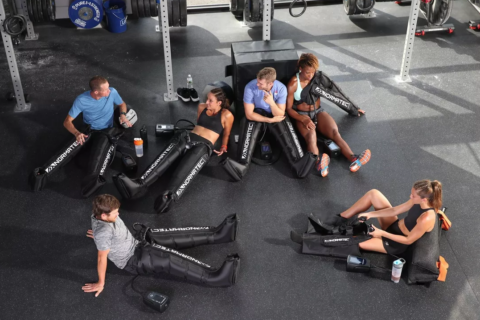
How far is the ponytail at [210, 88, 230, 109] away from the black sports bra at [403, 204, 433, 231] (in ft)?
7.62

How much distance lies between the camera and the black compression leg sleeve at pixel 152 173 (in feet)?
19.0

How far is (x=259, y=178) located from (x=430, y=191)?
203 centimetres

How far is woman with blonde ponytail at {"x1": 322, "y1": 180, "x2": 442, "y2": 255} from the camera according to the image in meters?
4.81

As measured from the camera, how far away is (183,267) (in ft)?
16.2

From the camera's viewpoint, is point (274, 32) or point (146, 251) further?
point (274, 32)

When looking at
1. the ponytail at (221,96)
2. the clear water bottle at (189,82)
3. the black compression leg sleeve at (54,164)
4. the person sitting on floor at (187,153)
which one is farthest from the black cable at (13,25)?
the ponytail at (221,96)

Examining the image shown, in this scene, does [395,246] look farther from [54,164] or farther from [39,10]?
[39,10]

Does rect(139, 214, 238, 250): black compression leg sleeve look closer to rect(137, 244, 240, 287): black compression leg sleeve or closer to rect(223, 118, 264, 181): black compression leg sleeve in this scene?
rect(137, 244, 240, 287): black compression leg sleeve

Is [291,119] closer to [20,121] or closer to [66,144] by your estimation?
[66,144]

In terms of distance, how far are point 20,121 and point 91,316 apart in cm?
327

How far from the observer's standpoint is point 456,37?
29.0ft

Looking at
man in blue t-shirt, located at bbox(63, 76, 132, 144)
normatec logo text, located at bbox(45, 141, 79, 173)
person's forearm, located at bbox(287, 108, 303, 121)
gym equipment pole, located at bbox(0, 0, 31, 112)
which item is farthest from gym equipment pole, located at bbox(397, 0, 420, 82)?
gym equipment pole, located at bbox(0, 0, 31, 112)

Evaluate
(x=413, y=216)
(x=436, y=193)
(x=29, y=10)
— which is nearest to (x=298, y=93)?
(x=413, y=216)

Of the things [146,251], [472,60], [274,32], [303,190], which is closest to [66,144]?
[146,251]
